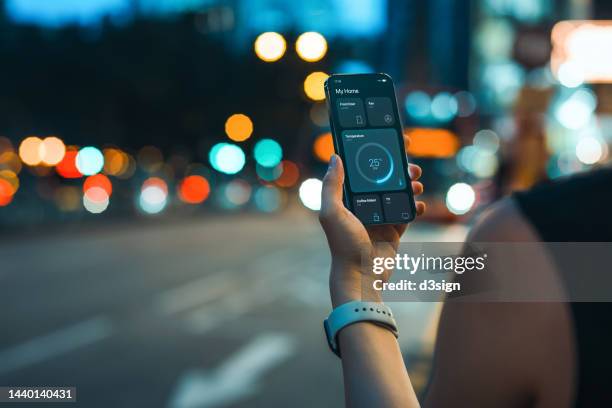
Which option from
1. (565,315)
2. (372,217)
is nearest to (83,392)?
(372,217)

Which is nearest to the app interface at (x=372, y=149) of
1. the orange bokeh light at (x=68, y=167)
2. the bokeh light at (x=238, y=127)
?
the orange bokeh light at (x=68, y=167)

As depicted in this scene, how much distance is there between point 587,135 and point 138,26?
2392 centimetres

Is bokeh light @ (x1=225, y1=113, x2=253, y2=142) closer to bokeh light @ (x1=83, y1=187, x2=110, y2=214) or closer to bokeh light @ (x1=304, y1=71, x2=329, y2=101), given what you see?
bokeh light @ (x1=83, y1=187, x2=110, y2=214)

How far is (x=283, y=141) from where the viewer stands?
53250mm

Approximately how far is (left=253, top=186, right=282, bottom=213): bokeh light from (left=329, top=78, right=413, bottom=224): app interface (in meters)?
54.3

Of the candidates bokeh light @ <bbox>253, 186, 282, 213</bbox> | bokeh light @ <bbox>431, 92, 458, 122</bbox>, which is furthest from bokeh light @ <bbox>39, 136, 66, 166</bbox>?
bokeh light @ <bbox>431, 92, 458, 122</bbox>

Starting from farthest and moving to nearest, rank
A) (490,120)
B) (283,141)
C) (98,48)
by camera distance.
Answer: (490,120)
(283,141)
(98,48)

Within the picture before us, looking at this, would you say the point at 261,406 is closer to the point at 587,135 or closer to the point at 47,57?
the point at 47,57

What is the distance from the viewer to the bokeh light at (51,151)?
42.6 m

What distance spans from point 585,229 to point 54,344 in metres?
8.81

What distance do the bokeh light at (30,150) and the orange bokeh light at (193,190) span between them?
8.64 meters

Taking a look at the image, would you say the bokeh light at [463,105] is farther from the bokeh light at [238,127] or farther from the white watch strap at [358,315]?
the bokeh light at [238,127]

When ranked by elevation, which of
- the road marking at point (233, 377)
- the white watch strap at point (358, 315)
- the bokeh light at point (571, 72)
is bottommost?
the road marking at point (233, 377)

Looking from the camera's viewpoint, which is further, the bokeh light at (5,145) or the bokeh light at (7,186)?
the bokeh light at (5,145)
